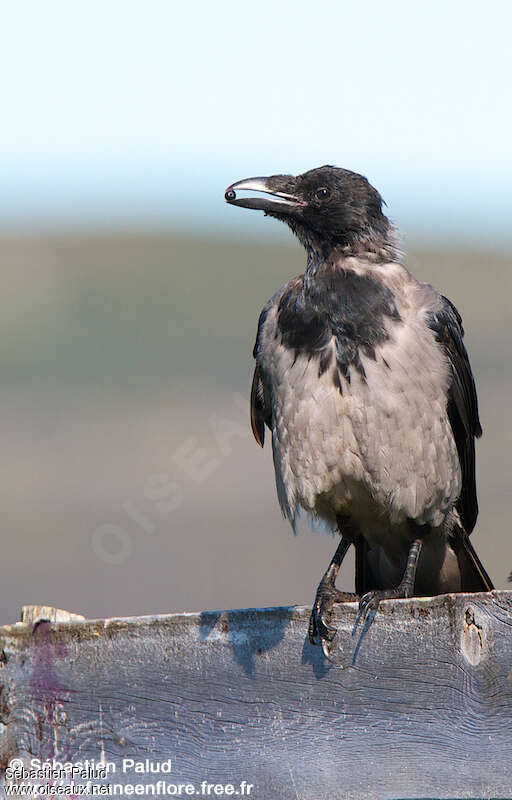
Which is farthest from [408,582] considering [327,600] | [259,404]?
[259,404]

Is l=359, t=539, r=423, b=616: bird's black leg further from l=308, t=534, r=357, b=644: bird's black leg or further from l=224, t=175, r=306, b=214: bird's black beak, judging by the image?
l=224, t=175, r=306, b=214: bird's black beak

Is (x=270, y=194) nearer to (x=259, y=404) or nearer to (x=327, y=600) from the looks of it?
(x=259, y=404)

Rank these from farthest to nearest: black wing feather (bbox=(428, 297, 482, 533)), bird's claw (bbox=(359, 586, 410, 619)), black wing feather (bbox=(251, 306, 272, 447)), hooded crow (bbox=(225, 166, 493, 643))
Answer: black wing feather (bbox=(251, 306, 272, 447)), black wing feather (bbox=(428, 297, 482, 533)), hooded crow (bbox=(225, 166, 493, 643)), bird's claw (bbox=(359, 586, 410, 619))

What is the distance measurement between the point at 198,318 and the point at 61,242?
58.0 ft

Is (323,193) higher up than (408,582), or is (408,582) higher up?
(323,193)

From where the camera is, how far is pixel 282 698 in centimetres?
354

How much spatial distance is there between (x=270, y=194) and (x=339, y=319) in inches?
34.9

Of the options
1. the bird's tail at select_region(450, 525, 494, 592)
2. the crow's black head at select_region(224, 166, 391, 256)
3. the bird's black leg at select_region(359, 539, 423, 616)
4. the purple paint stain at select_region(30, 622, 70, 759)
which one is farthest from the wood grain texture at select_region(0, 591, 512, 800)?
the crow's black head at select_region(224, 166, 391, 256)

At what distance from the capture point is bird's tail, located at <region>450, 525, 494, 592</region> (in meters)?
5.95

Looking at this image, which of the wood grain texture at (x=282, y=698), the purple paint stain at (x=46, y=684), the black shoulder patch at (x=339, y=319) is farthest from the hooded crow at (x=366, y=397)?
the purple paint stain at (x=46, y=684)

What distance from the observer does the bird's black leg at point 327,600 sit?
11.9 feet

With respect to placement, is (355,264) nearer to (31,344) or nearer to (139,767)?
(139,767)

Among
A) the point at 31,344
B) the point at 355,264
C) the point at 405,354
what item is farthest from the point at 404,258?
the point at 31,344

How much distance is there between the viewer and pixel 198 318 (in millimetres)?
33281
